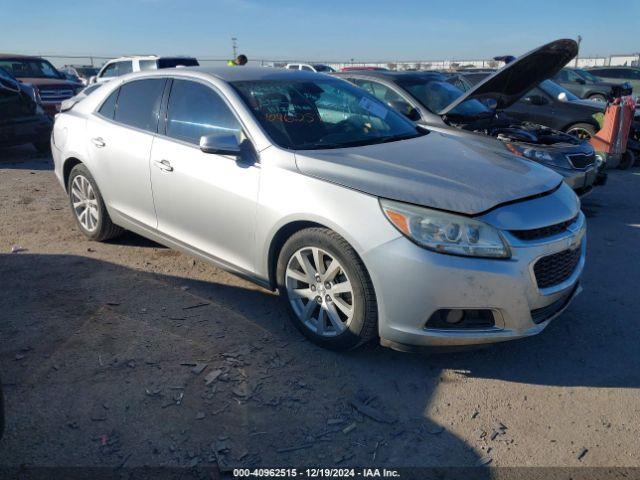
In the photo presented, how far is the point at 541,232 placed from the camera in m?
2.97

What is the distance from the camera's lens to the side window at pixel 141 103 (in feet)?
13.9

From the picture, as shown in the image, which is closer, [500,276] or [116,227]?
[500,276]

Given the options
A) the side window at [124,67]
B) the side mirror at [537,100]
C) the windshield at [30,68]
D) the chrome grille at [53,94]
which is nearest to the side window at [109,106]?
the side mirror at [537,100]

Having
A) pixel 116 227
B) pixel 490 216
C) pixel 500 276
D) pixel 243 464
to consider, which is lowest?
pixel 243 464

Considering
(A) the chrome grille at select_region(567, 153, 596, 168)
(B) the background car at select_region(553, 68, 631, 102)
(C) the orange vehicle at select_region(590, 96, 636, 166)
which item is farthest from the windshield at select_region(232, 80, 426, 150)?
(B) the background car at select_region(553, 68, 631, 102)

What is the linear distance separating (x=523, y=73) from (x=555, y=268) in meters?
3.51

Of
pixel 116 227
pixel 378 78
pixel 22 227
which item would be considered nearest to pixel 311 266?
pixel 116 227

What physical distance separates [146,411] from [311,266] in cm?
120

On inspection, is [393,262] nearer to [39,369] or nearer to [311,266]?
[311,266]

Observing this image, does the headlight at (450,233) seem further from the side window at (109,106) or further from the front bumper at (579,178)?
the front bumper at (579,178)

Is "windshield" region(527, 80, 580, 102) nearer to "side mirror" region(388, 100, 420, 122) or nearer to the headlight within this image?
"side mirror" region(388, 100, 420, 122)

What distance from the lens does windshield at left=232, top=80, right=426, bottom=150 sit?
3598mm

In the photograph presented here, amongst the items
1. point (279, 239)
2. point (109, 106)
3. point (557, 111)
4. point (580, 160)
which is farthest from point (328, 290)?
point (557, 111)

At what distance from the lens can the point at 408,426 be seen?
2.69 meters
